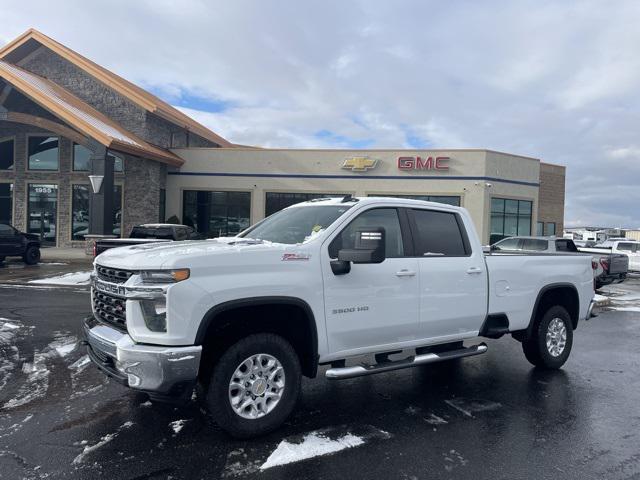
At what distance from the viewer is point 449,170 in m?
25.7

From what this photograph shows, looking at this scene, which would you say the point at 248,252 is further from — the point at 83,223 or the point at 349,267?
the point at 83,223

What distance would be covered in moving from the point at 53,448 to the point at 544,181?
3489 centimetres

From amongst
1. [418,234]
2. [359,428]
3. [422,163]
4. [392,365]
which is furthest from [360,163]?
[359,428]

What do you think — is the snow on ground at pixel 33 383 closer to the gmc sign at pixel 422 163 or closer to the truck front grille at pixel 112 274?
the truck front grille at pixel 112 274

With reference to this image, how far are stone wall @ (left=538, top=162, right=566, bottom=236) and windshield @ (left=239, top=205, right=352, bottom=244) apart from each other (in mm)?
31551

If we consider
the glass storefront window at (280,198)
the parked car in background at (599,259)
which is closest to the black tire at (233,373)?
the parked car in background at (599,259)

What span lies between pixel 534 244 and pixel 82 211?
2101 cm

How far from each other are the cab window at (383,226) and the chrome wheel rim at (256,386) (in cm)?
113

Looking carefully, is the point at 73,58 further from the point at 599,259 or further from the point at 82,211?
the point at 599,259

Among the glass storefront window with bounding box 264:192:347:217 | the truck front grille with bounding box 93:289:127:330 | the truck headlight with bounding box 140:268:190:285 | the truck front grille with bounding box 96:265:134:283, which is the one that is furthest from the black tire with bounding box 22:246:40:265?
the truck headlight with bounding box 140:268:190:285

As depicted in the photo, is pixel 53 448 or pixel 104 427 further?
pixel 104 427

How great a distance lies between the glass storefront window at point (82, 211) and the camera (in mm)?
26000

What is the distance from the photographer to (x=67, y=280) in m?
14.9

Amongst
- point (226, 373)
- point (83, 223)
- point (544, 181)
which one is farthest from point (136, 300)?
point (544, 181)
